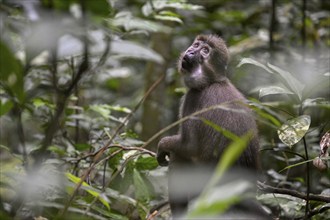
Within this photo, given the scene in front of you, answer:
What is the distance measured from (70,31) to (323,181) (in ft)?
12.5

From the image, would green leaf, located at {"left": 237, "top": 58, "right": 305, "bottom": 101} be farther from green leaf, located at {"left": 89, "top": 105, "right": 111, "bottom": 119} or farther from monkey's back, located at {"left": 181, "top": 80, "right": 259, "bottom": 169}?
green leaf, located at {"left": 89, "top": 105, "right": 111, "bottom": 119}

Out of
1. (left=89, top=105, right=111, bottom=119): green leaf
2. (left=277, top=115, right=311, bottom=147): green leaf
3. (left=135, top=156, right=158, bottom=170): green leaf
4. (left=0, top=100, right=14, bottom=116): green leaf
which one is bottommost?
(left=135, top=156, right=158, bottom=170): green leaf

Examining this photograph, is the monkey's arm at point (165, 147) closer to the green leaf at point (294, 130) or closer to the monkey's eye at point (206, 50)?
the monkey's eye at point (206, 50)

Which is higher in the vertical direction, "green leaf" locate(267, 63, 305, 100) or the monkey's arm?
"green leaf" locate(267, 63, 305, 100)

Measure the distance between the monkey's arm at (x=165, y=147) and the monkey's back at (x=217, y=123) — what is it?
0.07 m

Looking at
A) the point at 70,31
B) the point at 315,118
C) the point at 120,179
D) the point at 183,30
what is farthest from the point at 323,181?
the point at 183,30

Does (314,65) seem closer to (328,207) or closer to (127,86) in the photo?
(328,207)

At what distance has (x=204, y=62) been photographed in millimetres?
4801

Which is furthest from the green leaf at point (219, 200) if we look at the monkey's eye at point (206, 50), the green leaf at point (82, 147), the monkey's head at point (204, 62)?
the monkey's eye at point (206, 50)

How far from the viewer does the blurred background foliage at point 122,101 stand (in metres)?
2.12

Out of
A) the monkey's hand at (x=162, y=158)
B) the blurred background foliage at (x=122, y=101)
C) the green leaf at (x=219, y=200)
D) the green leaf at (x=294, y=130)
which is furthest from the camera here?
the monkey's hand at (x=162, y=158)

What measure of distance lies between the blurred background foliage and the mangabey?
0.18 metres

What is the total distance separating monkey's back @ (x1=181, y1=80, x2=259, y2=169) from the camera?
13.4ft

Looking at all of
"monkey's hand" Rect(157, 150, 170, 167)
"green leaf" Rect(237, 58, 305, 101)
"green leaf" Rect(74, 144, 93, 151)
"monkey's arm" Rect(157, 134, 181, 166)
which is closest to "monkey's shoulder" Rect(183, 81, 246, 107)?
"monkey's arm" Rect(157, 134, 181, 166)
